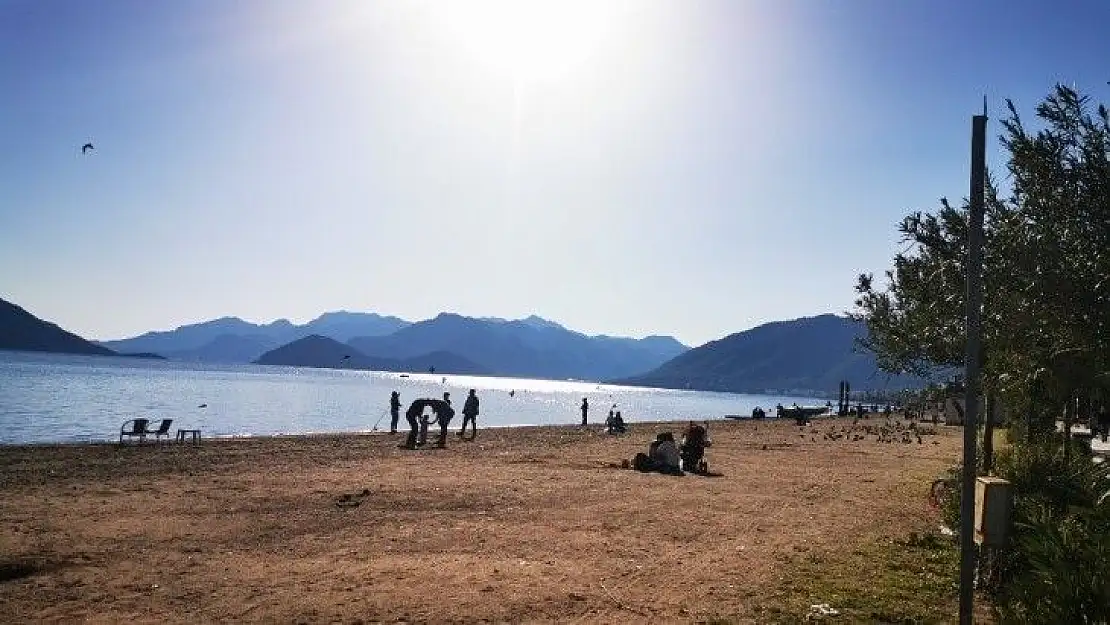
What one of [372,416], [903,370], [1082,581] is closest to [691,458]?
[903,370]

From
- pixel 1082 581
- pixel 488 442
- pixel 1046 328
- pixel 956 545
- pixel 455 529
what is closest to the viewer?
pixel 1082 581

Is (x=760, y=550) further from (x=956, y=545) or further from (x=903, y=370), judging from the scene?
(x=903, y=370)

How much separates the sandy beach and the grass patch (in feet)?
0.50

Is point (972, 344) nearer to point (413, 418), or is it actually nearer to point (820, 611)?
point (820, 611)

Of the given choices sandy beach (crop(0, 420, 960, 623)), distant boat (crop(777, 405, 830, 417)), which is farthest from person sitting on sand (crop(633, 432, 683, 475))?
distant boat (crop(777, 405, 830, 417))

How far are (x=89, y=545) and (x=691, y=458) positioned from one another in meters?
16.4

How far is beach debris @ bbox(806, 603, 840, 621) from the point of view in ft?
30.0

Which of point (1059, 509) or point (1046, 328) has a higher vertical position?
point (1046, 328)

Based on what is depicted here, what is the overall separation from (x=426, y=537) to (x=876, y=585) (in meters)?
6.95

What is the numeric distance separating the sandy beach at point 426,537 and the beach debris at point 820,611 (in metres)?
0.14

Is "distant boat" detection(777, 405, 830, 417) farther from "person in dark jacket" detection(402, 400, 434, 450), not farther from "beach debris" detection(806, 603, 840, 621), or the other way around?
"beach debris" detection(806, 603, 840, 621)

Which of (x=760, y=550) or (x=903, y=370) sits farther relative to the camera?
(x=903, y=370)

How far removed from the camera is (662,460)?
2391 centimetres

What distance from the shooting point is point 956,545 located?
12.5 m
